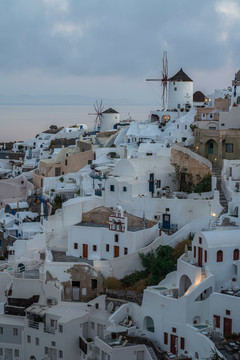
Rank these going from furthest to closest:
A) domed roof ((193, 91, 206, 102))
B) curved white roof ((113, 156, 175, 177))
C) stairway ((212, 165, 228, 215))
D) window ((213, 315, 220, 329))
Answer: domed roof ((193, 91, 206, 102)) < curved white roof ((113, 156, 175, 177)) < stairway ((212, 165, 228, 215)) < window ((213, 315, 220, 329))

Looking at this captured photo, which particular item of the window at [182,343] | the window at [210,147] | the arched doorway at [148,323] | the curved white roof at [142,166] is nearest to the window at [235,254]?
the window at [182,343]

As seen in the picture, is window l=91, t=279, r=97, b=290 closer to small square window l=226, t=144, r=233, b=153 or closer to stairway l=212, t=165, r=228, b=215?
stairway l=212, t=165, r=228, b=215

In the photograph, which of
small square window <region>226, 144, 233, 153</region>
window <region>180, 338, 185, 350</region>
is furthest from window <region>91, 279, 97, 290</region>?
small square window <region>226, 144, 233, 153</region>

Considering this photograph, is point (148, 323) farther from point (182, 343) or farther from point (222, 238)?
point (222, 238)

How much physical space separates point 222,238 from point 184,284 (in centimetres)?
251

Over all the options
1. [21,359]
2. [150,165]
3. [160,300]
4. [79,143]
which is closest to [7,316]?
[21,359]

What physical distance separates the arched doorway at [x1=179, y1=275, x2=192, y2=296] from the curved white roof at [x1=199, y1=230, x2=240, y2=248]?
196 cm

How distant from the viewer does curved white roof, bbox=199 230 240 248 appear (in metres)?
26.3

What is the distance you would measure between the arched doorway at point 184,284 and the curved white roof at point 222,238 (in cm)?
196

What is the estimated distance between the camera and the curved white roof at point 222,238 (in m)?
26.3

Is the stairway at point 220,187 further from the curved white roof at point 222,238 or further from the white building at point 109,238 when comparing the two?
the curved white roof at point 222,238

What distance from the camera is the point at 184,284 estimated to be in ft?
89.8

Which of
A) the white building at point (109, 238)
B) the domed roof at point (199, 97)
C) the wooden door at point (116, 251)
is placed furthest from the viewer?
the domed roof at point (199, 97)

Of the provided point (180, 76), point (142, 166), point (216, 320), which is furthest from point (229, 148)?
point (180, 76)
